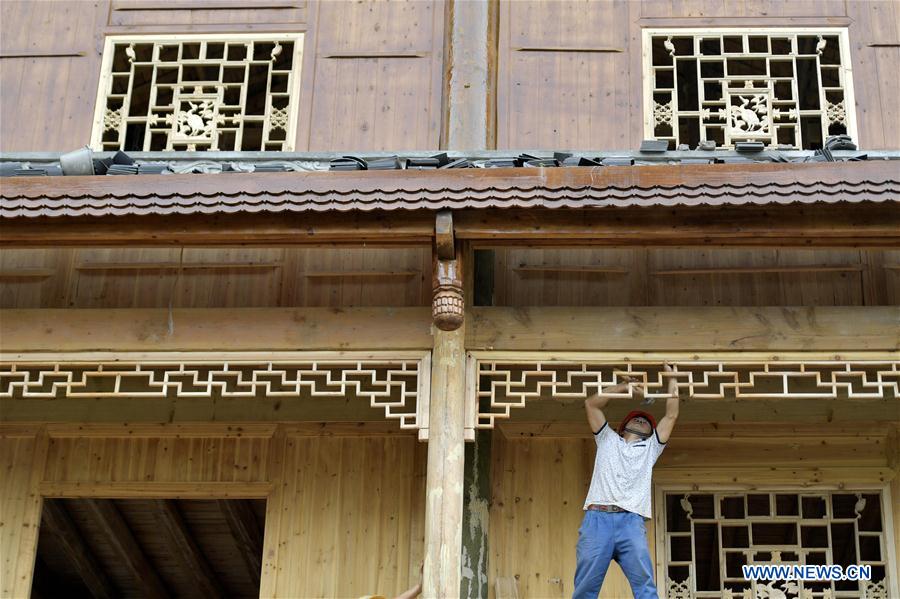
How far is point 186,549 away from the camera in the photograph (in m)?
14.2

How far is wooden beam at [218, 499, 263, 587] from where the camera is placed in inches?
536

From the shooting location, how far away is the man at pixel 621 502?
8.52 metres

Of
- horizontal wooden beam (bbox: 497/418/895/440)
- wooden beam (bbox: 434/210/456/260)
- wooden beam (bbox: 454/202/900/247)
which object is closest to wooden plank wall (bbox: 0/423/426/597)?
horizontal wooden beam (bbox: 497/418/895/440)

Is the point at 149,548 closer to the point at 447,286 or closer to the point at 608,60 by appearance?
the point at 447,286

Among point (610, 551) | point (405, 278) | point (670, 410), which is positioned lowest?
point (610, 551)

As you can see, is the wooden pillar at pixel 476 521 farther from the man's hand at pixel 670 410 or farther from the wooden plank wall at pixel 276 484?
the man's hand at pixel 670 410

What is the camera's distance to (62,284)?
1025cm

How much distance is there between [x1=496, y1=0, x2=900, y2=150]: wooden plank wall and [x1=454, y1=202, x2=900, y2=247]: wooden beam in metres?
2.21

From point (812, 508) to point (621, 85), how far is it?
5517 mm

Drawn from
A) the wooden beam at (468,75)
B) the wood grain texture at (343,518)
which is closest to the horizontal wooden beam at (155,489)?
the wood grain texture at (343,518)

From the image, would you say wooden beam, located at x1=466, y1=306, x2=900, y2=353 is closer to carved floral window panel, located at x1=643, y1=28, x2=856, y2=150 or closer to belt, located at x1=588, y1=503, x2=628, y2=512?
belt, located at x1=588, y1=503, x2=628, y2=512

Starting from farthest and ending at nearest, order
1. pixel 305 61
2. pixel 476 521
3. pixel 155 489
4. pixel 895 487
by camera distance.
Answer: pixel 305 61 < pixel 155 489 < pixel 895 487 < pixel 476 521

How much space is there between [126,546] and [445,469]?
6.73 meters

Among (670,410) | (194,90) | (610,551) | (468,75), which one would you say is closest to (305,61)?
(194,90)
